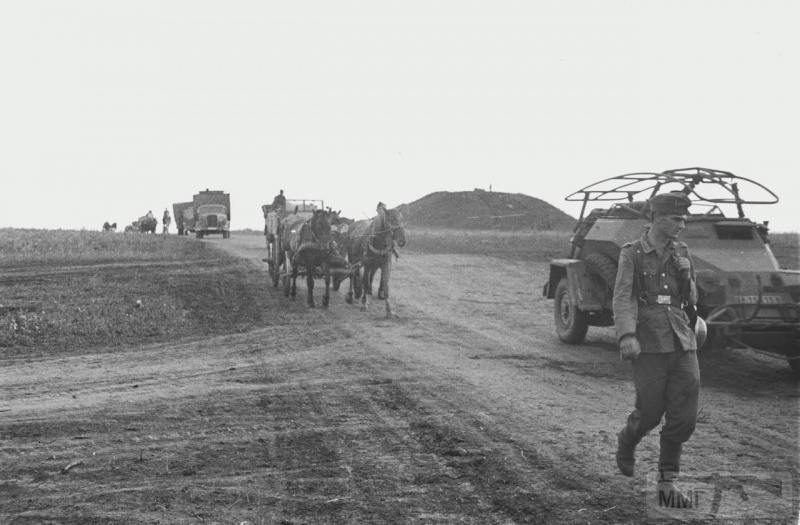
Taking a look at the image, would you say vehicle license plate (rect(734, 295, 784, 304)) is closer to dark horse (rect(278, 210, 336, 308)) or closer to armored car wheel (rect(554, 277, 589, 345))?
armored car wheel (rect(554, 277, 589, 345))

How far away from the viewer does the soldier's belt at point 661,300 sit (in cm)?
568

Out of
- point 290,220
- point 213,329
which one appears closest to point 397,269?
point 290,220

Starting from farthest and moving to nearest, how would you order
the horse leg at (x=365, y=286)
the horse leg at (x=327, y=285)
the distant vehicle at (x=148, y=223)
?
the distant vehicle at (x=148, y=223) → the horse leg at (x=327, y=285) → the horse leg at (x=365, y=286)

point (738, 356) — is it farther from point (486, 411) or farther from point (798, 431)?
point (486, 411)

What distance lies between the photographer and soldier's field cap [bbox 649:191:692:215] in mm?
5656

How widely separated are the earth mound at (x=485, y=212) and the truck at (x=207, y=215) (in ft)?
91.0

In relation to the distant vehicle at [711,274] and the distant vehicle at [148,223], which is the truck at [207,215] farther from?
the distant vehicle at [711,274]

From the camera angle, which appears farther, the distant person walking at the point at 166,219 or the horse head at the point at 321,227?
the distant person walking at the point at 166,219

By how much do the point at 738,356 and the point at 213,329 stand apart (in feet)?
29.7

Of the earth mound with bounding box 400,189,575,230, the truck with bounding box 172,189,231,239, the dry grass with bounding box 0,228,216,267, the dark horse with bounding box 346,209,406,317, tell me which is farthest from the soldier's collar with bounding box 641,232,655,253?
the earth mound with bounding box 400,189,575,230

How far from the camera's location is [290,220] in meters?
19.5

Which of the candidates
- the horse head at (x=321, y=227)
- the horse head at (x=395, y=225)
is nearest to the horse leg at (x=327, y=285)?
the horse head at (x=321, y=227)

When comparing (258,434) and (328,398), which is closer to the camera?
(258,434)

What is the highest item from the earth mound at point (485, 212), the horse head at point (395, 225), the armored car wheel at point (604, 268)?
the earth mound at point (485, 212)
